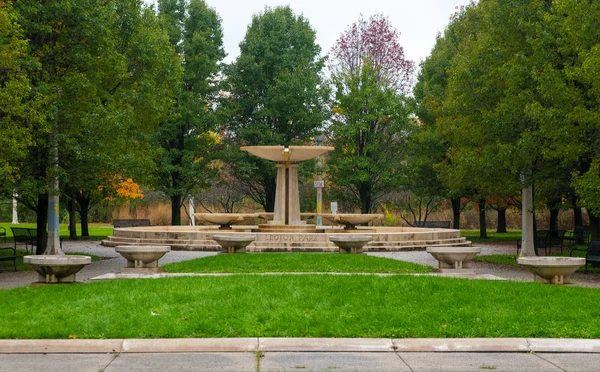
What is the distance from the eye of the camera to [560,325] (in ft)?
29.6

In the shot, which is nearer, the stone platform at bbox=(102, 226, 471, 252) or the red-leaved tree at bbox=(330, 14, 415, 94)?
the stone platform at bbox=(102, 226, 471, 252)

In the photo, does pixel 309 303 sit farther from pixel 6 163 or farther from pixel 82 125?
pixel 82 125

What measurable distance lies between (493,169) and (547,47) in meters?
3.98

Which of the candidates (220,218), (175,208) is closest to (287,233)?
(220,218)

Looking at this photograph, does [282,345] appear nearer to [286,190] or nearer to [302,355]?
[302,355]

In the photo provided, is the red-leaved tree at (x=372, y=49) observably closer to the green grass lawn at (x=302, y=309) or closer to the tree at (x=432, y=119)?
the tree at (x=432, y=119)

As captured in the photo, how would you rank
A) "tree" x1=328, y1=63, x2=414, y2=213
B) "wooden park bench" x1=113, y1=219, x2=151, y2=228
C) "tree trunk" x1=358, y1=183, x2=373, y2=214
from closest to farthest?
"wooden park bench" x1=113, y1=219, x2=151, y2=228 → "tree" x1=328, y1=63, x2=414, y2=213 → "tree trunk" x1=358, y1=183, x2=373, y2=214

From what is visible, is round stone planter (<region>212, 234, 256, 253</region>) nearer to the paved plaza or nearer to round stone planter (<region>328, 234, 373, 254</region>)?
round stone planter (<region>328, 234, 373, 254</region>)

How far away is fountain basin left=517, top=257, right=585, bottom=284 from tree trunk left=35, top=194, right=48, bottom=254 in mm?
15866

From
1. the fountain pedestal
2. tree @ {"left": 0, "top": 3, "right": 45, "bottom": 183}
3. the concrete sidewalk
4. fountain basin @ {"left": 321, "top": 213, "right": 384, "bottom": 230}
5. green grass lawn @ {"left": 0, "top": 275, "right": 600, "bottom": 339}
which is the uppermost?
tree @ {"left": 0, "top": 3, "right": 45, "bottom": 183}

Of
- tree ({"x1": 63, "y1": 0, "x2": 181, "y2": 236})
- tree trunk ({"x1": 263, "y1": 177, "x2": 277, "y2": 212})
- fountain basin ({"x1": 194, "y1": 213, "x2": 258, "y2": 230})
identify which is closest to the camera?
tree ({"x1": 63, "y1": 0, "x2": 181, "y2": 236})

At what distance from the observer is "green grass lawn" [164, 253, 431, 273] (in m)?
15.2

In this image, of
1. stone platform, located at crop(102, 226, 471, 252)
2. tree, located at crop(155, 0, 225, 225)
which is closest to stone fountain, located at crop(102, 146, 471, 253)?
stone platform, located at crop(102, 226, 471, 252)

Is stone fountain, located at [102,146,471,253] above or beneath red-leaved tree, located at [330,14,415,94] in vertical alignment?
beneath
